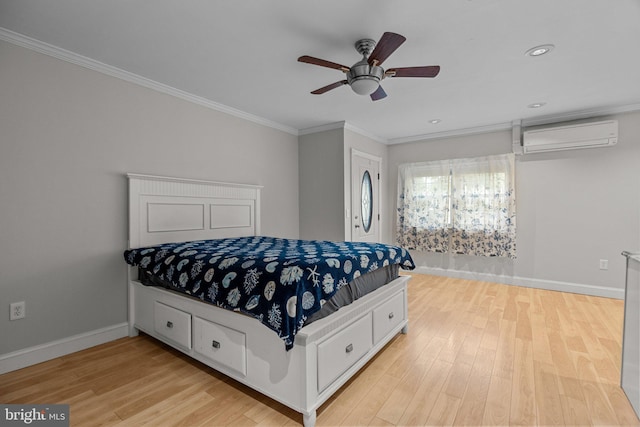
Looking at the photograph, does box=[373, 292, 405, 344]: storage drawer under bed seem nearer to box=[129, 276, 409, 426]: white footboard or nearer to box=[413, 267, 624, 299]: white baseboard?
box=[129, 276, 409, 426]: white footboard

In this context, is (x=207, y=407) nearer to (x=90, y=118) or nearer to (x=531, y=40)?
(x=90, y=118)

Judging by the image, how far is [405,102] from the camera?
11.7 feet

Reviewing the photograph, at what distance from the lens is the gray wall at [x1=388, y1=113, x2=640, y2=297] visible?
373 cm

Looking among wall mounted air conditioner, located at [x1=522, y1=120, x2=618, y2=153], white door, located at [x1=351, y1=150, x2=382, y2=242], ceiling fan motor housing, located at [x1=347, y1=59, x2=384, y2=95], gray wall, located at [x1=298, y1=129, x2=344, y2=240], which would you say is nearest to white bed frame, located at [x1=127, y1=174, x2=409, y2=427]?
gray wall, located at [x1=298, y1=129, x2=344, y2=240]

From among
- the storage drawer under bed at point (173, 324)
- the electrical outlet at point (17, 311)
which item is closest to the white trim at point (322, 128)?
the storage drawer under bed at point (173, 324)

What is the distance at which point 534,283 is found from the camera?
14.1ft

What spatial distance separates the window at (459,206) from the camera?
4.44 m

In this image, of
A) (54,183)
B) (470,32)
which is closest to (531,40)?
(470,32)

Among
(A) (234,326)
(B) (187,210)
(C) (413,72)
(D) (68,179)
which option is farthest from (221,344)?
(C) (413,72)

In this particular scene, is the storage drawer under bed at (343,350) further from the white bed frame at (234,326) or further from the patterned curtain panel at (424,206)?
the patterned curtain panel at (424,206)

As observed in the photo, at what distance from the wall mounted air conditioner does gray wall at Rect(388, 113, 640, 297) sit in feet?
0.49

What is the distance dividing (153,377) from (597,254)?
200 inches

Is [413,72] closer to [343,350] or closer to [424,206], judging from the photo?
[343,350]

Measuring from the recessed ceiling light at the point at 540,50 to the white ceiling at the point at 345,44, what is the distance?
55mm
